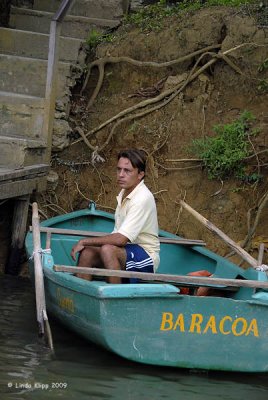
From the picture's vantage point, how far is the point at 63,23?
13.1m

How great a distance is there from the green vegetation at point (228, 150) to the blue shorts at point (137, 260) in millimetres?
3103

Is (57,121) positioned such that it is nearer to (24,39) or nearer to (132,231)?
(24,39)

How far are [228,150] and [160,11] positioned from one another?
2.51 m

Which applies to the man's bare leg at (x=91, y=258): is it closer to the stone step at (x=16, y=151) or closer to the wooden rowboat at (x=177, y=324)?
the wooden rowboat at (x=177, y=324)

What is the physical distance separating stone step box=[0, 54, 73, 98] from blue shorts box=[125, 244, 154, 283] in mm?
4113

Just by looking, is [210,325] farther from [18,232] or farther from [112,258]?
[18,232]

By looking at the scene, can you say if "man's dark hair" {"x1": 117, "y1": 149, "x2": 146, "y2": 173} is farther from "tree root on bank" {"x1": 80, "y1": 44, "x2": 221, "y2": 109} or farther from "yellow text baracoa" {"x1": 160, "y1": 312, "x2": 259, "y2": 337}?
"tree root on bank" {"x1": 80, "y1": 44, "x2": 221, "y2": 109}

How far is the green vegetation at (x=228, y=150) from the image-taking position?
37.1ft

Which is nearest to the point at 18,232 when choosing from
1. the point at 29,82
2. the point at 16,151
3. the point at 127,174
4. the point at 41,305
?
the point at 16,151

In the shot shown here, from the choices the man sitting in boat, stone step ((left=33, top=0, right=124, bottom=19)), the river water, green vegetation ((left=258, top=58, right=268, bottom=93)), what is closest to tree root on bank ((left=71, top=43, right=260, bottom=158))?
green vegetation ((left=258, top=58, right=268, bottom=93))

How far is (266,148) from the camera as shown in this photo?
11.4 metres

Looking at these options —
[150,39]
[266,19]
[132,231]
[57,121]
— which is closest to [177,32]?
[150,39]

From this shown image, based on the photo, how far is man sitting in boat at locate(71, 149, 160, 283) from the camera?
8250 millimetres

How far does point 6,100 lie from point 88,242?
3.82m
